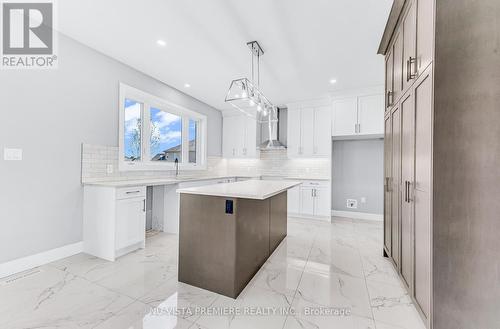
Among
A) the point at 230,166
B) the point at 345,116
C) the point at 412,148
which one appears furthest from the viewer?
the point at 230,166

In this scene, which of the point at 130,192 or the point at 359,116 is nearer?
A: the point at 130,192

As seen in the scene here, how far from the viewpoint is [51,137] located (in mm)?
2459

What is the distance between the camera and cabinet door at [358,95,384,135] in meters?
4.23

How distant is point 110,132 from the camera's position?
308cm

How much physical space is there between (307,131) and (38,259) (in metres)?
4.90

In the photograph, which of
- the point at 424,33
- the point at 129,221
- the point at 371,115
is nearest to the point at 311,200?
the point at 371,115

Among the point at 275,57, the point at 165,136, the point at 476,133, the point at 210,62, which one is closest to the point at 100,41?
the point at 210,62

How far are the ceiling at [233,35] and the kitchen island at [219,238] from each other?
180 cm

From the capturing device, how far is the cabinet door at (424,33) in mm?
1352

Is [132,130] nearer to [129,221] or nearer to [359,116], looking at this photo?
[129,221]

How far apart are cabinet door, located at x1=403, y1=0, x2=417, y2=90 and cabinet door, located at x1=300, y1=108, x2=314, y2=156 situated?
3.02m

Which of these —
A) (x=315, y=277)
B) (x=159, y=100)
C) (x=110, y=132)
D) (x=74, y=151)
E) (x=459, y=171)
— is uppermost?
(x=159, y=100)

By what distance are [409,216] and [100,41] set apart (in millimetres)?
3888

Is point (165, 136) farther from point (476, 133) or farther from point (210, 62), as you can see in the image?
point (476, 133)
